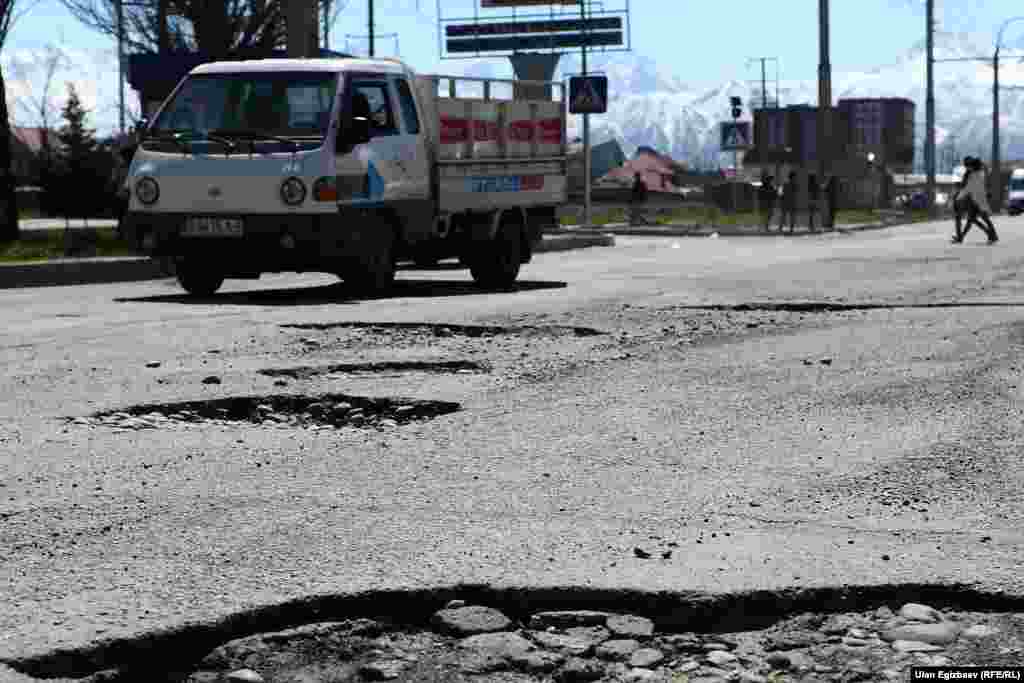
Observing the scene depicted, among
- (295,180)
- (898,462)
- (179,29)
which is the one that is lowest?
(898,462)

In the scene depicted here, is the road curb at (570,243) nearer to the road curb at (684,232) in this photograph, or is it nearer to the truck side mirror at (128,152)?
the road curb at (684,232)

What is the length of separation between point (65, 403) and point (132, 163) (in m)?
7.95

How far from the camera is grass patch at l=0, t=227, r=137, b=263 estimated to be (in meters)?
21.3

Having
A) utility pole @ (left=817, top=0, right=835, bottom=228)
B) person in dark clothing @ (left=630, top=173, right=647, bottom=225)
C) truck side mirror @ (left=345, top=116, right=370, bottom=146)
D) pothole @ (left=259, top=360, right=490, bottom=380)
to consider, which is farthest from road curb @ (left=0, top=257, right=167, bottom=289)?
person in dark clothing @ (left=630, top=173, right=647, bottom=225)

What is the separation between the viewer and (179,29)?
3497 centimetres

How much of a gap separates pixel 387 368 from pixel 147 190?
6.66m

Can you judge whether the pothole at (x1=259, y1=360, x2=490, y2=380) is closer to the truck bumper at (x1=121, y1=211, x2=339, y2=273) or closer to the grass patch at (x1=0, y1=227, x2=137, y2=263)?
the truck bumper at (x1=121, y1=211, x2=339, y2=273)

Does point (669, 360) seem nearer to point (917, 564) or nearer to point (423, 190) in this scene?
point (917, 564)

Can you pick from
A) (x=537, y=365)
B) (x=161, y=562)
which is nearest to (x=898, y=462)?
(x=161, y=562)

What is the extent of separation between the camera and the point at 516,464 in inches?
256

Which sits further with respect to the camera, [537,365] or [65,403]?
[537,365]

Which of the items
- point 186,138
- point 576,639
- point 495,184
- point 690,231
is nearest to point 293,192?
point 186,138

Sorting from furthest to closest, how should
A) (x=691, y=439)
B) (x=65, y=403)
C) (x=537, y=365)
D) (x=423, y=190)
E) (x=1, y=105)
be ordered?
(x=1, y=105) < (x=423, y=190) < (x=537, y=365) < (x=65, y=403) < (x=691, y=439)

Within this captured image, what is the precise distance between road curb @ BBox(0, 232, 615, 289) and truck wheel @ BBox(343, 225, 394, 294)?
3.93m
